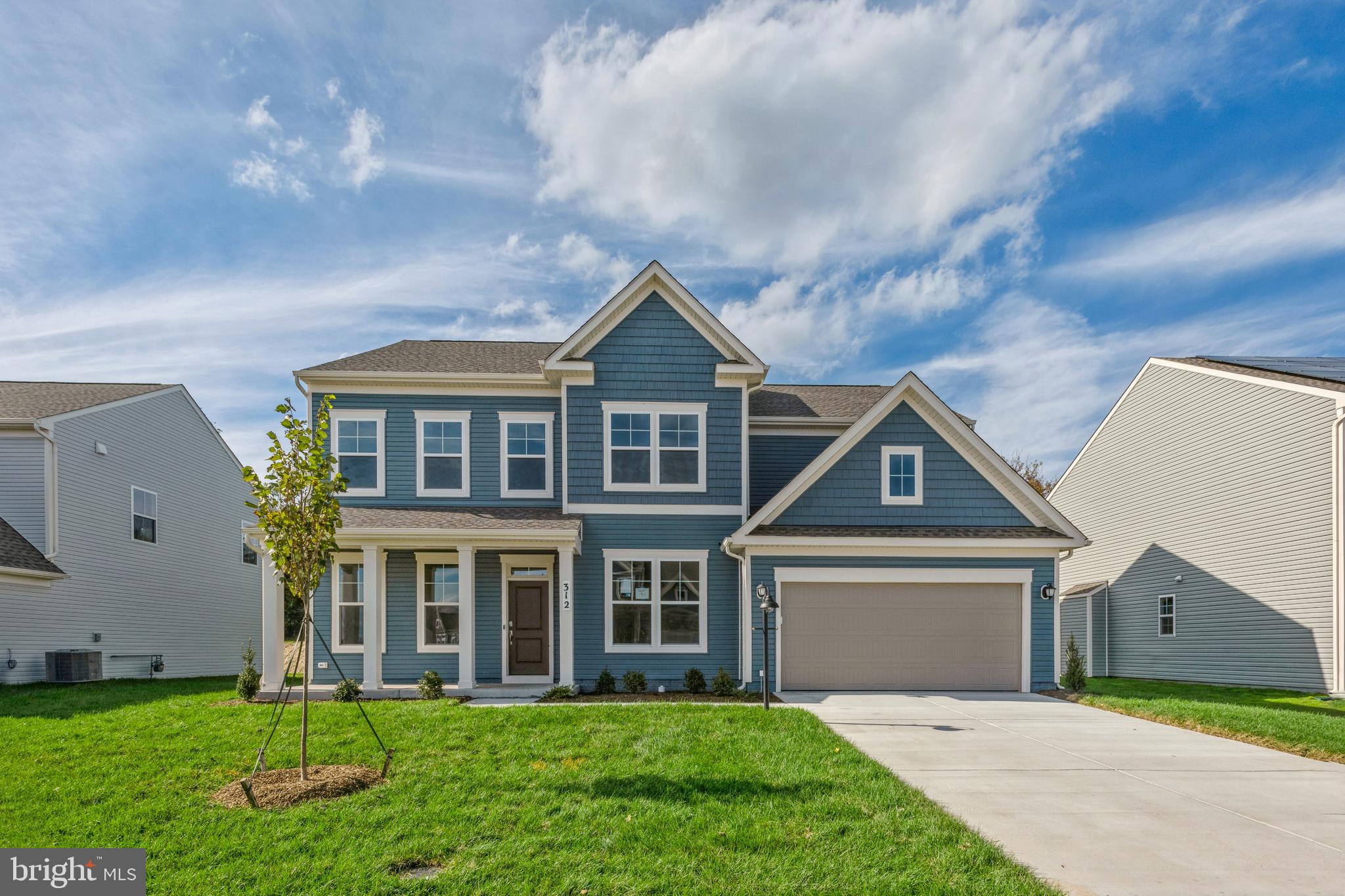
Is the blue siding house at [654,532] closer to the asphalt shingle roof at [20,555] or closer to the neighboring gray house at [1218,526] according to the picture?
the asphalt shingle roof at [20,555]

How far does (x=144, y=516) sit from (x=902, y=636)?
1796cm

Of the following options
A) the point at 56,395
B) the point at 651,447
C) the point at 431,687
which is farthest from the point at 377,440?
the point at 56,395

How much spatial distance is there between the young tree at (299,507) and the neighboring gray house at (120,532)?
37.3 ft

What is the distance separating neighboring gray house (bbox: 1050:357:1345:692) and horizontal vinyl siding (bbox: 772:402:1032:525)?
6.19 meters

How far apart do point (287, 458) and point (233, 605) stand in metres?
19.2

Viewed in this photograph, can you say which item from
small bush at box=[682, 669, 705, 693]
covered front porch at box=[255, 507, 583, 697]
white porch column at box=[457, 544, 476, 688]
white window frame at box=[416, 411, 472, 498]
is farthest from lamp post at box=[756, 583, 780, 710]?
white window frame at box=[416, 411, 472, 498]

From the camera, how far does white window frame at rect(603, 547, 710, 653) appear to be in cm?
1496

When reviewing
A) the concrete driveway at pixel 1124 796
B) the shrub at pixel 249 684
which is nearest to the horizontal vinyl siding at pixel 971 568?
the concrete driveway at pixel 1124 796

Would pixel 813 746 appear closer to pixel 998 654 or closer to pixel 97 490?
pixel 998 654

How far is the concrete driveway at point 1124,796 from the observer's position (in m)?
5.44

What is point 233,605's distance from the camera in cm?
2373

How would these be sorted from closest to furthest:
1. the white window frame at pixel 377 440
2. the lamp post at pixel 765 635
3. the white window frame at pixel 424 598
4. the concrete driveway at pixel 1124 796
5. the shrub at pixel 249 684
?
the concrete driveway at pixel 1124 796 → the lamp post at pixel 765 635 → the shrub at pixel 249 684 → the white window frame at pixel 424 598 → the white window frame at pixel 377 440

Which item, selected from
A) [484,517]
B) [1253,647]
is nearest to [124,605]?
[484,517]

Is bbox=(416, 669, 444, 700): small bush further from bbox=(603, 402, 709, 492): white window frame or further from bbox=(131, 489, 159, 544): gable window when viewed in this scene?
bbox=(131, 489, 159, 544): gable window
